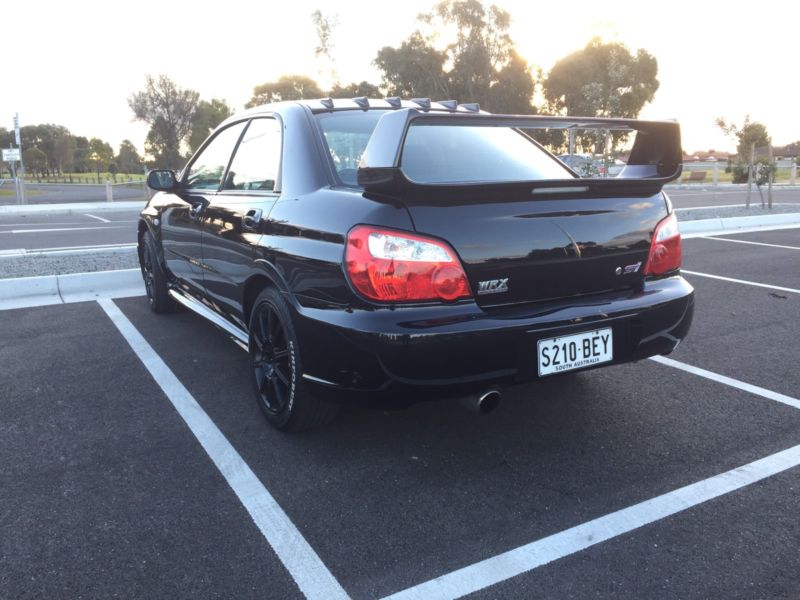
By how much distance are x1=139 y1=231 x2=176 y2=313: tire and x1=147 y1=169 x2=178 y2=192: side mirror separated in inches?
30.7

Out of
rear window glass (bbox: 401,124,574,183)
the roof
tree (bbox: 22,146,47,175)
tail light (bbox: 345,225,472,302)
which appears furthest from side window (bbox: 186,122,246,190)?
tree (bbox: 22,146,47,175)

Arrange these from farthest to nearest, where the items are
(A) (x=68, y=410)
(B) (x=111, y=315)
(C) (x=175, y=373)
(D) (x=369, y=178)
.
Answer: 1. (B) (x=111, y=315)
2. (C) (x=175, y=373)
3. (A) (x=68, y=410)
4. (D) (x=369, y=178)

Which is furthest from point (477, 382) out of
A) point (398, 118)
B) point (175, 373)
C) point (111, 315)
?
point (111, 315)

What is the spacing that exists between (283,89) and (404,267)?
63.5 m

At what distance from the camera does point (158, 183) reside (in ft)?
14.3

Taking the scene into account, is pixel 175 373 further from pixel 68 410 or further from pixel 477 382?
pixel 477 382

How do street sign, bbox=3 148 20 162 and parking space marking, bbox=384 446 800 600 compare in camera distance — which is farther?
street sign, bbox=3 148 20 162

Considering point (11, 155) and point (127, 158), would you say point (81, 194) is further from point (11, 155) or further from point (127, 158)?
point (127, 158)

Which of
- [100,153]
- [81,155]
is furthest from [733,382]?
[81,155]

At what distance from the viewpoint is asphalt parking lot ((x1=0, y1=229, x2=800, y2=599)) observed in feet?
6.95

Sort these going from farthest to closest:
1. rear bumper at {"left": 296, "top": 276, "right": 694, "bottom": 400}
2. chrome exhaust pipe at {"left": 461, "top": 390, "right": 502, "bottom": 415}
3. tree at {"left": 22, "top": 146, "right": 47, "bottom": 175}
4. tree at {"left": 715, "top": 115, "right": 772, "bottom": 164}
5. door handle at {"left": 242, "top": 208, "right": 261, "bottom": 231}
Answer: tree at {"left": 22, "top": 146, "right": 47, "bottom": 175} → tree at {"left": 715, "top": 115, "right": 772, "bottom": 164} → door handle at {"left": 242, "top": 208, "right": 261, "bottom": 231} → chrome exhaust pipe at {"left": 461, "top": 390, "right": 502, "bottom": 415} → rear bumper at {"left": 296, "top": 276, "right": 694, "bottom": 400}

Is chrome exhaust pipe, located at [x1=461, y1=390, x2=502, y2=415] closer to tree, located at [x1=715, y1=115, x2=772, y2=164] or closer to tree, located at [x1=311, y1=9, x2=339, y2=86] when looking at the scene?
tree, located at [x1=715, y1=115, x2=772, y2=164]

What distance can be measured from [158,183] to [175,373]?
128 centimetres

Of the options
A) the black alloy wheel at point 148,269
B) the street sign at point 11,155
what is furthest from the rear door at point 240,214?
the street sign at point 11,155
